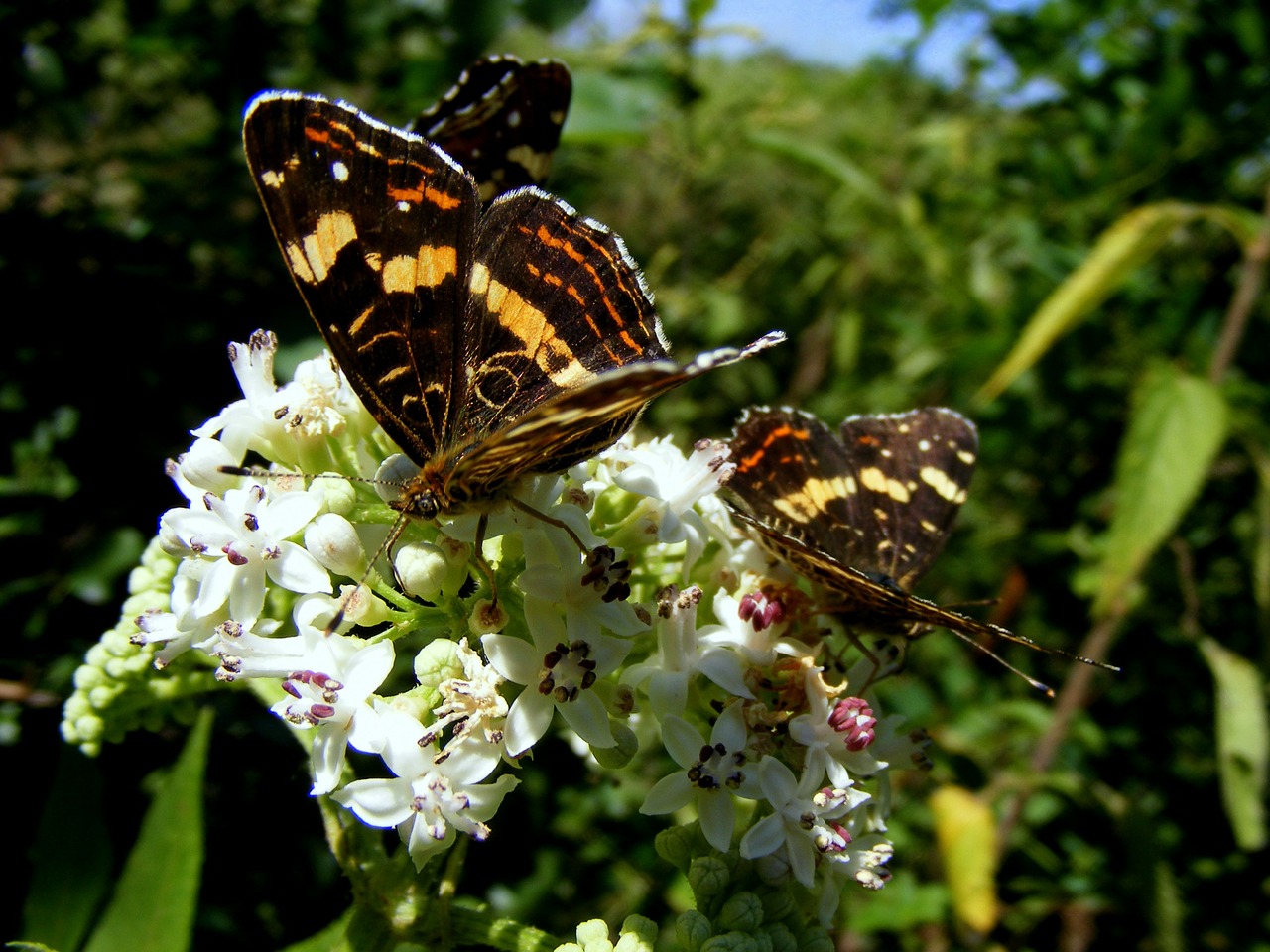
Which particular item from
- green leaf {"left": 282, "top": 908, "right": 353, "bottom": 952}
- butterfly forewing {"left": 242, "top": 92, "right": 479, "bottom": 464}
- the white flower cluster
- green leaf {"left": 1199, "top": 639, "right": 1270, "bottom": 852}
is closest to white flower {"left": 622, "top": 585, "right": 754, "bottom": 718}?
the white flower cluster

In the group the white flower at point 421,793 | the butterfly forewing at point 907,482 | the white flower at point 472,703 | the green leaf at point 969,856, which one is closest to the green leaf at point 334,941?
the white flower at point 421,793

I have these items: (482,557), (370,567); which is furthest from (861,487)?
(370,567)

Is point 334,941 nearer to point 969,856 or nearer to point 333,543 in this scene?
point 333,543

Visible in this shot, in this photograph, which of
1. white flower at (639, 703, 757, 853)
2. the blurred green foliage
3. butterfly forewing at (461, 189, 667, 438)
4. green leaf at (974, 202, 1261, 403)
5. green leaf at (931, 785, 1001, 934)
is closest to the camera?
white flower at (639, 703, 757, 853)

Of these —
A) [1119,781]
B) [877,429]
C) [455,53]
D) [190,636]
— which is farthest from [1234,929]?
[455,53]

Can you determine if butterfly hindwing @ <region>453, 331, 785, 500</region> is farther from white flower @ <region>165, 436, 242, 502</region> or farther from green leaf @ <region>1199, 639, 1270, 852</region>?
green leaf @ <region>1199, 639, 1270, 852</region>

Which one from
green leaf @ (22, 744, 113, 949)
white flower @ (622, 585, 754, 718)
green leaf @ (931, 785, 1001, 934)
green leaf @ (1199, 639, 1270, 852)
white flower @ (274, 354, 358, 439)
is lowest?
green leaf @ (931, 785, 1001, 934)
